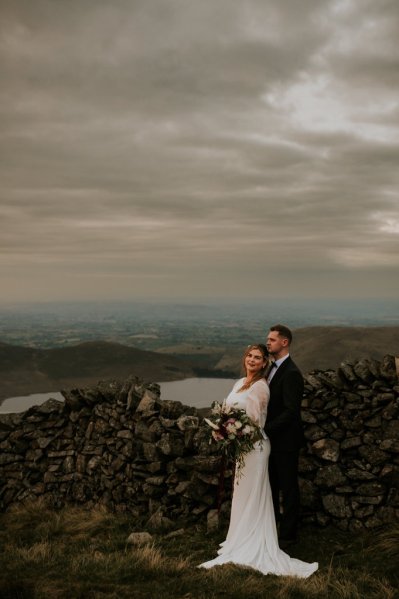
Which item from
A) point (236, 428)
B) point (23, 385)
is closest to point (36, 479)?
point (236, 428)

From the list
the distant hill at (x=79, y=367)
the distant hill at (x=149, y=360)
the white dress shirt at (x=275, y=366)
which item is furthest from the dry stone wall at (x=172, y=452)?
the distant hill at (x=149, y=360)

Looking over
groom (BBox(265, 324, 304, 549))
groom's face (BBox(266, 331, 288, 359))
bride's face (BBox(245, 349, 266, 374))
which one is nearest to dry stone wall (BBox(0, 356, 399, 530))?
groom (BBox(265, 324, 304, 549))

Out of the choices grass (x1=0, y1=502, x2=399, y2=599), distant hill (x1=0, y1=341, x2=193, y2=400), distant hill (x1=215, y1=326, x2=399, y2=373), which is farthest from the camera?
distant hill (x1=0, y1=341, x2=193, y2=400)

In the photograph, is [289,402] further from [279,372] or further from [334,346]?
[334,346]

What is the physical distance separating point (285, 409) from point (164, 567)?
9.14 feet

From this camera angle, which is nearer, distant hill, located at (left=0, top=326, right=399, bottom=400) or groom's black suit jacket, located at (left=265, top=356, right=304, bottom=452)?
groom's black suit jacket, located at (left=265, top=356, right=304, bottom=452)

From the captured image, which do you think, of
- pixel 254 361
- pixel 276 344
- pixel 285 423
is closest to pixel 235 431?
pixel 285 423

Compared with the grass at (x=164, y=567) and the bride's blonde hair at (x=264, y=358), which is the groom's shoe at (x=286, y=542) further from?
the bride's blonde hair at (x=264, y=358)

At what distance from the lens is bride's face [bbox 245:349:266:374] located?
736 centimetres

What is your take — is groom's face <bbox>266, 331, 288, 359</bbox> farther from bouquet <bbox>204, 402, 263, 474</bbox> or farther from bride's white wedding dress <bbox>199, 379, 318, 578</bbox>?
bouquet <bbox>204, 402, 263, 474</bbox>

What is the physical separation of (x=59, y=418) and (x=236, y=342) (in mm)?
89871

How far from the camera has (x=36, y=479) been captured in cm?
1148

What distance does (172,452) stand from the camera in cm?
941

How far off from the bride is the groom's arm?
22 cm
